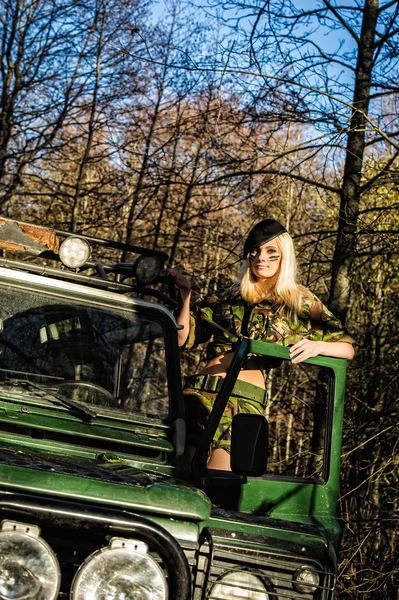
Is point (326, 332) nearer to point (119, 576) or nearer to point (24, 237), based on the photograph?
point (24, 237)

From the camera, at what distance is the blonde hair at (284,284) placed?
172 inches

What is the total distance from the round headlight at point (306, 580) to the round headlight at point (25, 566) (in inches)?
37.9

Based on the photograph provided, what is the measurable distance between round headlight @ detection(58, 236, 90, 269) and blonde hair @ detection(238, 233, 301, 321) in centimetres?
86

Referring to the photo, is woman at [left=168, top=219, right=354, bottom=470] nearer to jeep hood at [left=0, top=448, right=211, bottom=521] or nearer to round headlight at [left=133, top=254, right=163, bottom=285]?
round headlight at [left=133, top=254, right=163, bottom=285]

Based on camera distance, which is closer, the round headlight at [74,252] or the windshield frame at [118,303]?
the windshield frame at [118,303]

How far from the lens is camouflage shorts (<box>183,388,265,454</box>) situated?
13.4 feet

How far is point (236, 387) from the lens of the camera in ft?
13.8

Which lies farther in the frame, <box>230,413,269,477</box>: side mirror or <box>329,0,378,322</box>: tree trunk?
<box>329,0,378,322</box>: tree trunk

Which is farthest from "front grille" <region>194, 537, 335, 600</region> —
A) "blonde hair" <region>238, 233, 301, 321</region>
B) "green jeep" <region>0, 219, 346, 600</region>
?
"blonde hair" <region>238, 233, 301, 321</region>

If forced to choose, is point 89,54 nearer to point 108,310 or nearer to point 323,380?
point 323,380

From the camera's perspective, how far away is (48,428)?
12.2ft

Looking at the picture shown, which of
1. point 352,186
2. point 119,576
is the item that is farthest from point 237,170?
point 119,576

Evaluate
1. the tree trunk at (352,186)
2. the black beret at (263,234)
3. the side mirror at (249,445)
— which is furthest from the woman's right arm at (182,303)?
the tree trunk at (352,186)

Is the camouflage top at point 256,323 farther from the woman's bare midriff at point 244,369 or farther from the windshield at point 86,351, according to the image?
the windshield at point 86,351
